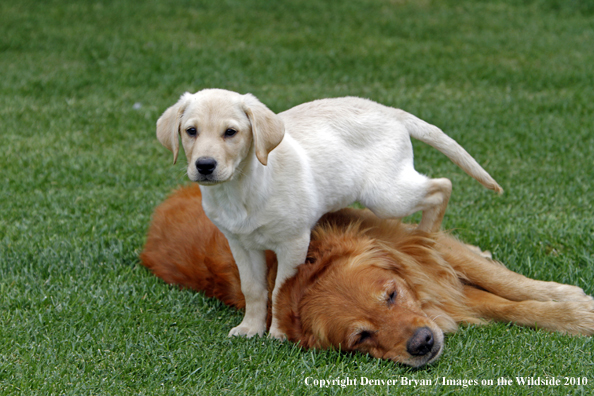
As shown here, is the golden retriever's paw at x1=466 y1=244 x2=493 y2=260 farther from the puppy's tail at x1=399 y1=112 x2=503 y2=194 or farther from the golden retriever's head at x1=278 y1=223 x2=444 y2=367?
the golden retriever's head at x1=278 y1=223 x2=444 y2=367

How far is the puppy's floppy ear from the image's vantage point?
9.96ft

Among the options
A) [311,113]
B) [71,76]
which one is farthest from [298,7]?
[311,113]

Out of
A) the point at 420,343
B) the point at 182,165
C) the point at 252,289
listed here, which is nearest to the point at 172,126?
the point at 252,289

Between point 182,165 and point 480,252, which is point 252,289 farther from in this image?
point 182,165

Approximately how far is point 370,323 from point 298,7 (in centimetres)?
834

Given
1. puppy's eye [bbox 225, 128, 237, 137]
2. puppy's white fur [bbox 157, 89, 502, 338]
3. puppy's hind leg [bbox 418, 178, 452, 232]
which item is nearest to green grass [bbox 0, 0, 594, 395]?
puppy's white fur [bbox 157, 89, 502, 338]

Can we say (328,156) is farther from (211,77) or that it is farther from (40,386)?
(211,77)

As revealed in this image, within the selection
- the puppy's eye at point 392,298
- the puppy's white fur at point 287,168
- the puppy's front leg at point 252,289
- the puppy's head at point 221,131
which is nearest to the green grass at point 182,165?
the puppy's front leg at point 252,289

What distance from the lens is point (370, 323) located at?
121 inches

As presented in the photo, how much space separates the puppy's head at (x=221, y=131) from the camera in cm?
279

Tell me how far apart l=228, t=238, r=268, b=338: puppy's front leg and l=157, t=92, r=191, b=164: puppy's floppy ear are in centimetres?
63

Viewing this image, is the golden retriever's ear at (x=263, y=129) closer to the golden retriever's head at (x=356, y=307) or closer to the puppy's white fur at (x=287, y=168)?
the puppy's white fur at (x=287, y=168)

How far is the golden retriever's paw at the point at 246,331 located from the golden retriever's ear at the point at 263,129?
1013mm

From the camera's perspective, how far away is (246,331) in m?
3.45
